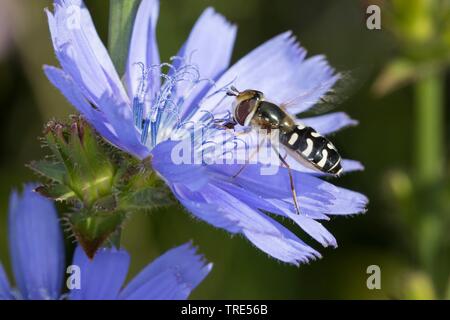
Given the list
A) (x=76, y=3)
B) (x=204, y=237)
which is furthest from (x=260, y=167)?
(x=204, y=237)

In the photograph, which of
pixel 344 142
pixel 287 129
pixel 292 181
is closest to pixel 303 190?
pixel 292 181

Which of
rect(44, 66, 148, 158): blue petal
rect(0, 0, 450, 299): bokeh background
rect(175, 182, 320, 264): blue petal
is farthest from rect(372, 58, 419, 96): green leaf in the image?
rect(44, 66, 148, 158): blue petal

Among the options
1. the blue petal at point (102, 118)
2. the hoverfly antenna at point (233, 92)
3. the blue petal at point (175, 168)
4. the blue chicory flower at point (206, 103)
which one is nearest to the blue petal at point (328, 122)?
the blue chicory flower at point (206, 103)

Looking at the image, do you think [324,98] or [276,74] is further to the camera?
[276,74]

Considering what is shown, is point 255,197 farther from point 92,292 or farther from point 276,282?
point 276,282

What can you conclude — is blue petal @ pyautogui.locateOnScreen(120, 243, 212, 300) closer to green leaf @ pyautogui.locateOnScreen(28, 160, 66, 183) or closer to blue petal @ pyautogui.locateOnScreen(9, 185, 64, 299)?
blue petal @ pyautogui.locateOnScreen(9, 185, 64, 299)

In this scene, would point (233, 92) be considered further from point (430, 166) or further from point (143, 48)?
point (430, 166)

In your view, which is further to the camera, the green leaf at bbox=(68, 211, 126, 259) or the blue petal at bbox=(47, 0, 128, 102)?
the blue petal at bbox=(47, 0, 128, 102)
